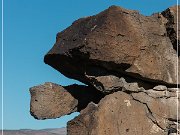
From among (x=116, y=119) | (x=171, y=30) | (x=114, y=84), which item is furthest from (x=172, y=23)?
(x=116, y=119)

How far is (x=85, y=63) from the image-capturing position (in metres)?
12.4

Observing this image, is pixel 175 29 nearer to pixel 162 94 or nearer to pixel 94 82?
pixel 162 94

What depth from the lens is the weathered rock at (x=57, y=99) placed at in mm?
12766

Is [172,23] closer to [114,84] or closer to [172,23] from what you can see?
[172,23]

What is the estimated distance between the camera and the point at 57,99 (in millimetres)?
13078

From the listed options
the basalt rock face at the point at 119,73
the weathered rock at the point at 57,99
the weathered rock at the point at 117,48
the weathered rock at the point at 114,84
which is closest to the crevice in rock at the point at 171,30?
the basalt rock face at the point at 119,73

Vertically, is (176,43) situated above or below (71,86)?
above

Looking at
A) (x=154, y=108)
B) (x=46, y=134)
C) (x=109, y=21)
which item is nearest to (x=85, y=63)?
(x=109, y=21)

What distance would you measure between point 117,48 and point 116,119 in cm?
182

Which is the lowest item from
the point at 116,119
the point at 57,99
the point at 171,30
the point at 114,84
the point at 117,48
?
the point at 116,119

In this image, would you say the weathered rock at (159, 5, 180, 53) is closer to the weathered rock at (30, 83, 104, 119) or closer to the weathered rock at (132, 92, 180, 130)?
the weathered rock at (132, 92, 180, 130)

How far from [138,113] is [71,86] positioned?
255 centimetres

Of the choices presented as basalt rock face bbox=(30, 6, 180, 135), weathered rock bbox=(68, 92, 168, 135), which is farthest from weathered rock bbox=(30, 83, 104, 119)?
weathered rock bbox=(68, 92, 168, 135)

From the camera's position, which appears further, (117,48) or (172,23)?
(172,23)
